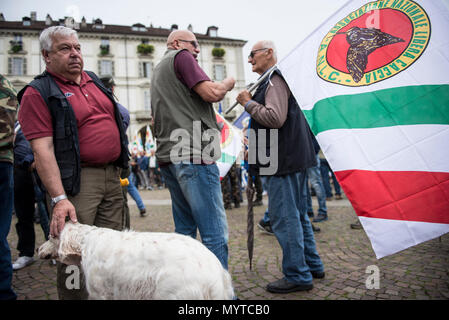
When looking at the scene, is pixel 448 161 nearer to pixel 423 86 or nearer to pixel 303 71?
pixel 423 86

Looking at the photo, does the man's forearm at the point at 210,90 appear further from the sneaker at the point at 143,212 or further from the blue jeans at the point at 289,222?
the sneaker at the point at 143,212

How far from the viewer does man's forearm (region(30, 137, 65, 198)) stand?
1.65 meters

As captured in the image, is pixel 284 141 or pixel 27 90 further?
pixel 284 141

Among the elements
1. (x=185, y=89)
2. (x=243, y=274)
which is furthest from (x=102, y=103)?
(x=243, y=274)

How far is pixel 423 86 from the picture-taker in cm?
A: 180

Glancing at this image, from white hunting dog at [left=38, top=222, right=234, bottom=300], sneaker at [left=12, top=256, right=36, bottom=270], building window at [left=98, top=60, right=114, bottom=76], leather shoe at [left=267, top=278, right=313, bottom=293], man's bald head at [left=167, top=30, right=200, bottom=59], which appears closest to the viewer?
white hunting dog at [left=38, top=222, right=234, bottom=300]

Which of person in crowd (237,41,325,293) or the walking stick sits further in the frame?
the walking stick

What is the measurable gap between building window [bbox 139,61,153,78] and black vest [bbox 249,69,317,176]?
111 feet

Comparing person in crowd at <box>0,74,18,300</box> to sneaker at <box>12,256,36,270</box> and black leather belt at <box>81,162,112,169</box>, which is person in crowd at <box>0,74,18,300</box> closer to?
black leather belt at <box>81,162,112,169</box>

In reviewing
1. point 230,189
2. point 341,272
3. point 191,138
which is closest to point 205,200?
point 191,138

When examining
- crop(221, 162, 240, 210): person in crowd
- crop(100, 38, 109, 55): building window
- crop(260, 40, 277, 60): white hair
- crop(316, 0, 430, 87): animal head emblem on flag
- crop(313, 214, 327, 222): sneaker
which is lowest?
crop(313, 214, 327, 222): sneaker

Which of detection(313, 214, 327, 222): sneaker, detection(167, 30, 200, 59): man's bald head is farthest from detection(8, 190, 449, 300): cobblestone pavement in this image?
detection(167, 30, 200, 59): man's bald head

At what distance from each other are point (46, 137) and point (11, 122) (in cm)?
117

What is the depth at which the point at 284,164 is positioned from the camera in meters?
2.45
